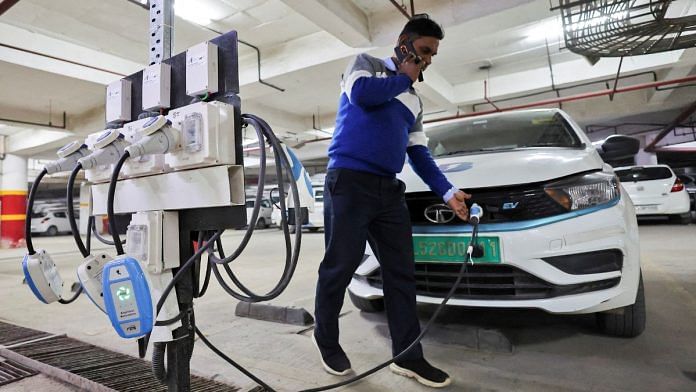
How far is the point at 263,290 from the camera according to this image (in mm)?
3131

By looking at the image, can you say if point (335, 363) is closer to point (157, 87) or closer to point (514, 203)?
point (514, 203)

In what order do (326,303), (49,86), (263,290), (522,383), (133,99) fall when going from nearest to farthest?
(133,99) → (522,383) → (326,303) → (263,290) → (49,86)

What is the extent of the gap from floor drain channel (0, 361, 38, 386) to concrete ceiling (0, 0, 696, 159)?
3.34 meters

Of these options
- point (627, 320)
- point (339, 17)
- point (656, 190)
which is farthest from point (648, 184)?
point (627, 320)

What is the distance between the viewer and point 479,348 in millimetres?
1602

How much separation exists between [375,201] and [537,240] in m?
0.61

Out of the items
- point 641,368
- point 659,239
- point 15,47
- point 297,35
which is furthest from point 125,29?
point 659,239

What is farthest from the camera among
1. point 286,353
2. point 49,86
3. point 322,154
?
point 322,154

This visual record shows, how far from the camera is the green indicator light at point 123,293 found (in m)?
0.78

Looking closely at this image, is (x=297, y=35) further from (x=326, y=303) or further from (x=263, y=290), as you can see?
(x=326, y=303)

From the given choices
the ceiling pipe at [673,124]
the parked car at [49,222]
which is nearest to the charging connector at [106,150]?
the ceiling pipe at [673,124]

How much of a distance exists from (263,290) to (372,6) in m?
3.32

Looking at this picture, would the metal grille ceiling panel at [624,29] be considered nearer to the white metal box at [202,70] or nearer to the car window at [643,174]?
the white metal box at [202,70]

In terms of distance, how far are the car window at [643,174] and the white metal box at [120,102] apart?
8.36 meters
